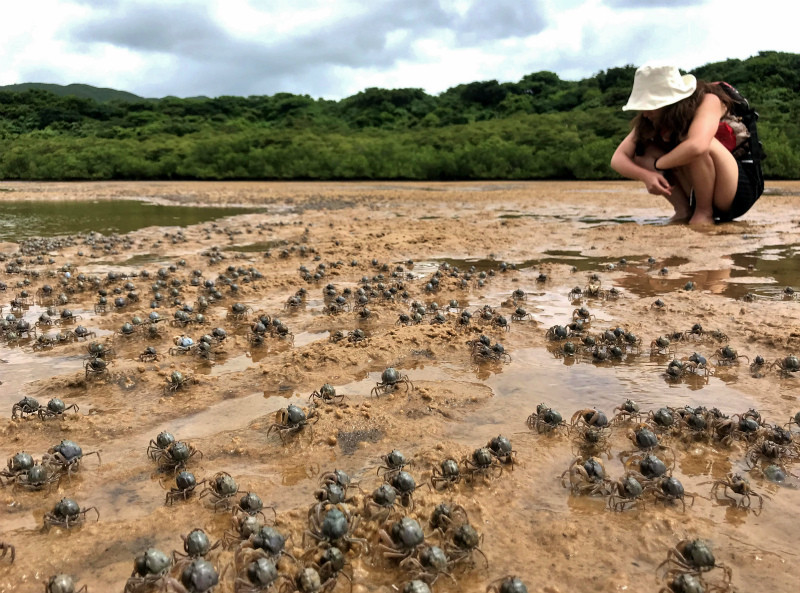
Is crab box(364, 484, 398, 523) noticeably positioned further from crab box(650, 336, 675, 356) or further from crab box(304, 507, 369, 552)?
crab box(650, 336, 675, 356)

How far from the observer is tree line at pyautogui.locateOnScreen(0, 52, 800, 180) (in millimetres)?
41688

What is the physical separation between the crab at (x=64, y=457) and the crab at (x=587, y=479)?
3146 millimetres

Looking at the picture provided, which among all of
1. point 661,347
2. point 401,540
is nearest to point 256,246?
point 661,347

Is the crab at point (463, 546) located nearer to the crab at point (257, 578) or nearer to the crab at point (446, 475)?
the crab at point (446, 475)

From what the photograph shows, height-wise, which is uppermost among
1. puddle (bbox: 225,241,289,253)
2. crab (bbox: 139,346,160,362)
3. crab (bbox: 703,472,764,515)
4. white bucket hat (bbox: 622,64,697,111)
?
white bucket hat (bbox: 622,64,697,111)

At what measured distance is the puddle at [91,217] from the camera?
56.0ft

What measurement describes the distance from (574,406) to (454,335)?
190 cm

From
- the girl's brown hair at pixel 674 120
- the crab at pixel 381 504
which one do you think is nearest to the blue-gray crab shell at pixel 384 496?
the crab at pixel 381 504

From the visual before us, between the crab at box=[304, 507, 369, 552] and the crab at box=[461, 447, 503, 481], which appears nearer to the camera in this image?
the crab at box=[304, 507, 369, 552]

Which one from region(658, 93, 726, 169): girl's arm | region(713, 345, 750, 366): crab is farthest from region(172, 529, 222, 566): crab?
region(658, 93, 726, 169): girl's arm

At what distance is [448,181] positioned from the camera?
140ft

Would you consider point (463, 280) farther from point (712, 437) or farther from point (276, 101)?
point (276, 101)

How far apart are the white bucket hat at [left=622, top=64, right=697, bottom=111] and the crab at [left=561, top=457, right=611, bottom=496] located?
9151 millimetres

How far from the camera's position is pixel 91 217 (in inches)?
837
